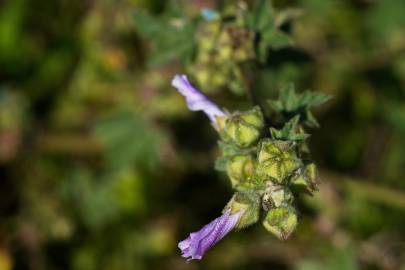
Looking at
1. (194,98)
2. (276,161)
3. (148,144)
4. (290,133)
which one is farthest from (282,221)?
(148,144)

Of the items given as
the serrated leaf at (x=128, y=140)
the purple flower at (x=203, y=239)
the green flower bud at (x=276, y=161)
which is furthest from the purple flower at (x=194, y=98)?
the serrated leaf at (x=128, y=140)

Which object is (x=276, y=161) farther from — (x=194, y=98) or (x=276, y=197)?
(x=194, y=98)

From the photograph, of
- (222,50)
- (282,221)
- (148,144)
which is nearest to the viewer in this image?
(282,221)

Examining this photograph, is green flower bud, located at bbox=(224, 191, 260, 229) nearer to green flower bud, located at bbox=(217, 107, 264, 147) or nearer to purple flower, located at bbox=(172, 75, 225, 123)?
green flower bud, located at bbox=(217, 107, 264, 147)

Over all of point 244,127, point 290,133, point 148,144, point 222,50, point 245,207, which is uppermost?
point 148,144

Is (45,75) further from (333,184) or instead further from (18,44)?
(333,184)

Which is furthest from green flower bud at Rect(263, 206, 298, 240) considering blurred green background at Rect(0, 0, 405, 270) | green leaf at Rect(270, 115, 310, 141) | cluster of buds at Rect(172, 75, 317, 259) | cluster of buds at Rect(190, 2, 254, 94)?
blurred green background at Rect(0, 0, 405, 270)

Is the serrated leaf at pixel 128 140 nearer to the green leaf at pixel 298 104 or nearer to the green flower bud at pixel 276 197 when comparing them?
the green leaf at pixel 298 104
